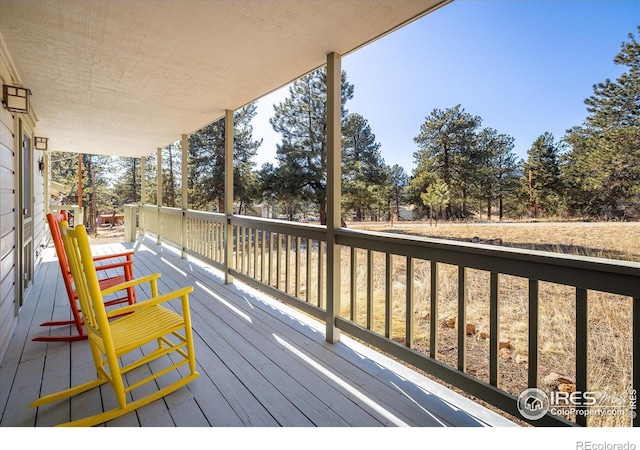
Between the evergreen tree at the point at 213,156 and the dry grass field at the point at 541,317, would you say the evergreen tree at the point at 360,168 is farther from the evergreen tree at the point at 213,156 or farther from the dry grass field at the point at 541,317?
the evergreen tree at the point at 213,156

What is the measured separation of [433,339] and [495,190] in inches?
213

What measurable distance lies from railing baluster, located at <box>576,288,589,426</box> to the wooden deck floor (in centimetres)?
39

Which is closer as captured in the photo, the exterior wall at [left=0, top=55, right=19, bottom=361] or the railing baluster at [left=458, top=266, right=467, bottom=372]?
the railing baluster at [left=458, top=266, right=467, bottom=372]

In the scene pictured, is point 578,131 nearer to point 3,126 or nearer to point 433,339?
point 433,339

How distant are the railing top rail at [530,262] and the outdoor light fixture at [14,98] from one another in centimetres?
318

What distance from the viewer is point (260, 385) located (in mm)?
A: 1922

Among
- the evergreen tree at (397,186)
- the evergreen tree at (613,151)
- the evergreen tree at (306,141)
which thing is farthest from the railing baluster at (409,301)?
the evergreen tree at (306,141)

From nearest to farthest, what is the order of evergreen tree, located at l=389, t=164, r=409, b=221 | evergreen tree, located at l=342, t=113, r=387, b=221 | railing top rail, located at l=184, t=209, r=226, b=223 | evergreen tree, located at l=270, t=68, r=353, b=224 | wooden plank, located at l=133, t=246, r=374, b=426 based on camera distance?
wooden plank, located at l=133, t=246, r=374, b=426
railing top rail, located at l=184, t=209, r=226, b=223
evergreen tree, located at l=389, t=164, r=409, b=221
evergreen tree, located at l=342, t=113, r=387, b=221
evergreen tree, located at l=270, t=68, r=353, b=224

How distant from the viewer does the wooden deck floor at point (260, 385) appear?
5.31ft

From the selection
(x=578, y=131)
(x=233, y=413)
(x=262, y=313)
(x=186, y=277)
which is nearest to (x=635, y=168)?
(x=578, y=131)

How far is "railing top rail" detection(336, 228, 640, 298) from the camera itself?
3.87 ft

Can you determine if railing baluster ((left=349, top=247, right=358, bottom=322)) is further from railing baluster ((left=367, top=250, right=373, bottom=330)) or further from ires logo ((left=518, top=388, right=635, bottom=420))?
ires logo ((left=518, top=388, right=635, bottom=420))

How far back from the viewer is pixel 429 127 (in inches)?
320

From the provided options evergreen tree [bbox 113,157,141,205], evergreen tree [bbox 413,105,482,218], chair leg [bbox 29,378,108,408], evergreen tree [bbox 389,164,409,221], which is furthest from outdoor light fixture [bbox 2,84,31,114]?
evergreen tree [bbox 113,157,141,205]
